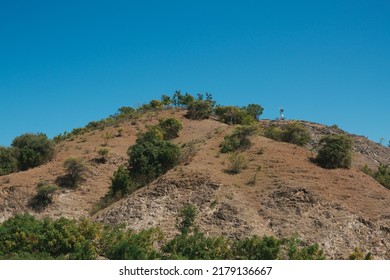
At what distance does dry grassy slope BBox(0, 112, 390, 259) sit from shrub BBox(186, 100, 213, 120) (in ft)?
52.7

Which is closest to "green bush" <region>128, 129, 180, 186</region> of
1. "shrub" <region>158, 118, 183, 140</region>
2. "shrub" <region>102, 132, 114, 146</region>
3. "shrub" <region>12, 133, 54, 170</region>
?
"shrub" <region>102, 132, 114, 146</region>

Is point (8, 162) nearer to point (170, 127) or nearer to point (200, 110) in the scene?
point (170, 127)

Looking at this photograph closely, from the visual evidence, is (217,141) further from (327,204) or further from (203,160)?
(327,204)

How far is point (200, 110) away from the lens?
56.4 meters

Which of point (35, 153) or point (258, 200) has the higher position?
point (35, 153)

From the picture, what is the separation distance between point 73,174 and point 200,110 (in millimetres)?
21143

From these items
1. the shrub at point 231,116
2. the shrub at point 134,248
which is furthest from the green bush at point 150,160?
the shrub at point 231,116

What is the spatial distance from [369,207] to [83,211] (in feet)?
64.5

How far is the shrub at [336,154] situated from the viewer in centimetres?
3469

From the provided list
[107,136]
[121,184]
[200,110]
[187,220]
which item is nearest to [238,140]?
[121,184]

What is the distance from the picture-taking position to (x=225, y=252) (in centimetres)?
2388

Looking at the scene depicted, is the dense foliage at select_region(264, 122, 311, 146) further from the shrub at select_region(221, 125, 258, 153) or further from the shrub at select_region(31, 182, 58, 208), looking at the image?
the shrub at select_region(31, 182, 58, 208)

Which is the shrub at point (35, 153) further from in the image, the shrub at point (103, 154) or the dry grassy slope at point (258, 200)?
the shrub at point (103, 154)

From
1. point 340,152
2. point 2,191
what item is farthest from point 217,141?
point 2,191
